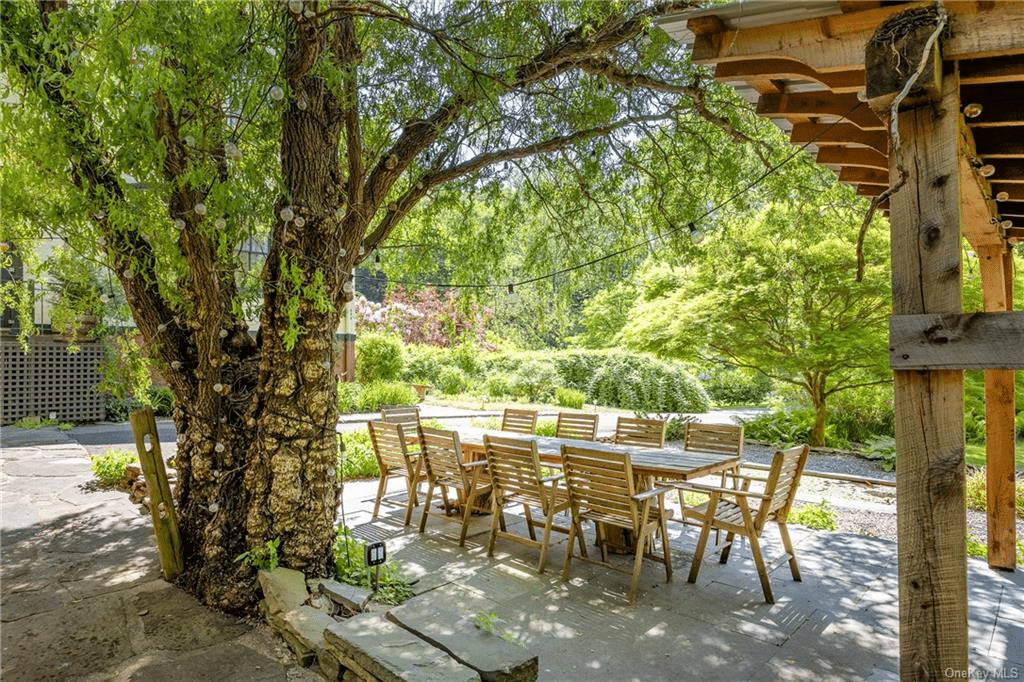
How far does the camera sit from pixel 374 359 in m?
15.8

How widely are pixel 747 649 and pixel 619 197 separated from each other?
4.10 m

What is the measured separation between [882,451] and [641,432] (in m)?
5.41

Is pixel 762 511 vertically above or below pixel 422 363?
below

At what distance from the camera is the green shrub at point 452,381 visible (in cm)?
1748

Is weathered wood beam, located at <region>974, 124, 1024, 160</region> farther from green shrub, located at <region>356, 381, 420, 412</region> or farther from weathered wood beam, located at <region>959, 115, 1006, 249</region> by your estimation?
green shrub, located at <region>356, 381, 420, 412</region>

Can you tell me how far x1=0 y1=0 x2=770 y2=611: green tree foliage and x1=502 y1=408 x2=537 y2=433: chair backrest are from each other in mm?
2837

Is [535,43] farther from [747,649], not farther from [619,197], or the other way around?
[747,649]

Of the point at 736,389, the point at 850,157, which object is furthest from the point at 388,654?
the point at 736,389

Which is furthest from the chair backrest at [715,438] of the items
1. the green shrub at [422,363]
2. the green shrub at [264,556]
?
the green shrub at [422,363]

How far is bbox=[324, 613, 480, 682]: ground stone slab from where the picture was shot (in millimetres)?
2295

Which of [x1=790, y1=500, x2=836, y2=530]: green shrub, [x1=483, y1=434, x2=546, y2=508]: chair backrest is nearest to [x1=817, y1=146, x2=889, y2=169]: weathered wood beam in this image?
[x1=483, y1=434, x2=546, y2=508]: chair backrest

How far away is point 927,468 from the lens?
186 centimetres

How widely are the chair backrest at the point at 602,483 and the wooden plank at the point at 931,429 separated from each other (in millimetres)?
1640

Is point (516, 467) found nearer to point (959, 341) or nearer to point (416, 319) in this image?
point (959, 341)
